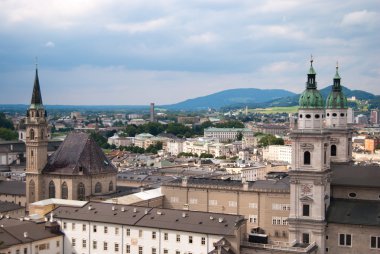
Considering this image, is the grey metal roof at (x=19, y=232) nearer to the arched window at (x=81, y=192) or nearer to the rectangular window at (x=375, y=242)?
the arched window at (x=81, y=192)

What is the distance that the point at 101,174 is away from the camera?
316 ft

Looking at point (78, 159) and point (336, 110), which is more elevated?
point (336, 110)

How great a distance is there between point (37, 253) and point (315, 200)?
30824mm

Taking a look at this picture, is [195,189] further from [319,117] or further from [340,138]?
[319,117]

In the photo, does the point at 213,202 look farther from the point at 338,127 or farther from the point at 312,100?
the point at 312,100

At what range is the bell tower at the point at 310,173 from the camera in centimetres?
6806

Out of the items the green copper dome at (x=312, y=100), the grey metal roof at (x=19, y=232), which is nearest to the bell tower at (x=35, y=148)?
the grey metal roof at (x=19, y=232)

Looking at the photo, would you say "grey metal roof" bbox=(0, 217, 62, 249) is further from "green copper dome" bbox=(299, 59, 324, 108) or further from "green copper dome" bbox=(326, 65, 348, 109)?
"green copper dome" bbox=(326, 65, 348, 109)

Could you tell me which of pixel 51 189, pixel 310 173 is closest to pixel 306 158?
pixel 310 173

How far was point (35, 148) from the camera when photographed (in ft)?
319

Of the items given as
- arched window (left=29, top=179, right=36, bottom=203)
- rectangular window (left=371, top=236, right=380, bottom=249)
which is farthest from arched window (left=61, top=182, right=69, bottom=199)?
rectangular window (left=371, top=236, right=380, bottom=249)

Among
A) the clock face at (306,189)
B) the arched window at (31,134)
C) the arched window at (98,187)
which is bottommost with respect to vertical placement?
the arched window at (98,187)

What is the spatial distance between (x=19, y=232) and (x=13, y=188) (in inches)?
1560

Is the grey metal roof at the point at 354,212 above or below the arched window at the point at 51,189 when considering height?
above
